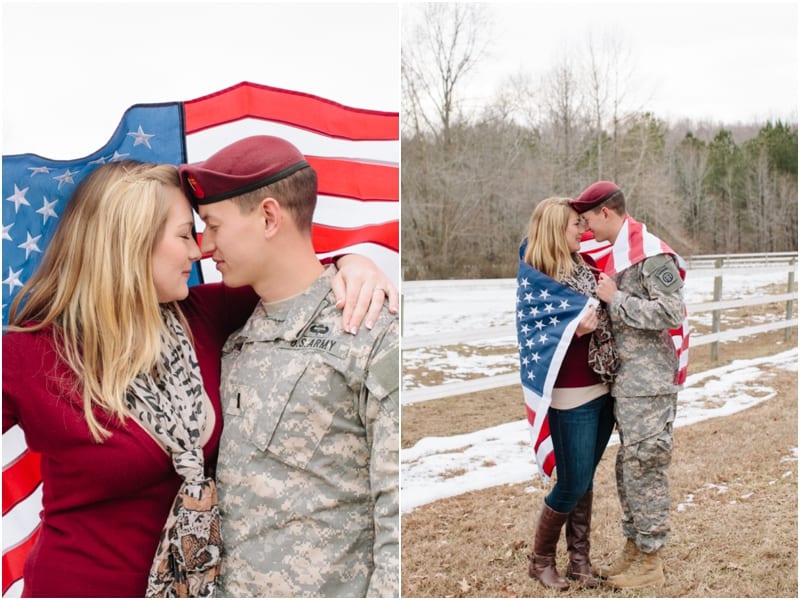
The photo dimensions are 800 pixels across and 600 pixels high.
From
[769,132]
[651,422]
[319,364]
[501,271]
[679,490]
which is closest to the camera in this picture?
[319,364]

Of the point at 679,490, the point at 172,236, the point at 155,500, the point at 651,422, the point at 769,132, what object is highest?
the point at 769,132

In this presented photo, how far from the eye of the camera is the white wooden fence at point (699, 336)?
217 inches

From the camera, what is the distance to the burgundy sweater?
1705 mm

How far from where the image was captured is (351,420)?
178 cm

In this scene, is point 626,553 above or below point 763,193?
below

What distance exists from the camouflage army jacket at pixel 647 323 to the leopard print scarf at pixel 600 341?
0.03 metres

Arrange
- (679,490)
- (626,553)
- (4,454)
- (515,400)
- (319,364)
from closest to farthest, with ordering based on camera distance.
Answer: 1. (319,364)
2. (4,454)
3. (626,553)
4. (679,490)
5. (515,400)

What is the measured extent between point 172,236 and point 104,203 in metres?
0.19

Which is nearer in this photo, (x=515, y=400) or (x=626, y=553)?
(x=626, y=553)

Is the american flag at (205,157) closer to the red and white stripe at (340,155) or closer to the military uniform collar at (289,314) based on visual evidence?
the red and white stripe at (340,155)

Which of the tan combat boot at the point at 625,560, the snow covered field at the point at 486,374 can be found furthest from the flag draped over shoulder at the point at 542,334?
the snow covered field at the point at 486,374

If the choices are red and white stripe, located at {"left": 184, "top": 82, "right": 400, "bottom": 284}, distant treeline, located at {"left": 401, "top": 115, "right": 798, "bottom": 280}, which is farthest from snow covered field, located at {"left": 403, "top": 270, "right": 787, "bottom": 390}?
red and white stripe, located at {"left": 184, "top": 82, "right": 400, "bottom": 284}

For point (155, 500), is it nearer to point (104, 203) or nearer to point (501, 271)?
point (104, 203)

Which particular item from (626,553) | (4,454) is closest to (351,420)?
(4,454)
